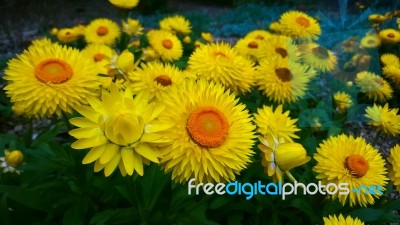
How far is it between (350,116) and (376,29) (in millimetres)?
491

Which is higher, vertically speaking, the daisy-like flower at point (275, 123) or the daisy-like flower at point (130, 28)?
the daisy-like flower at point (130, 28)

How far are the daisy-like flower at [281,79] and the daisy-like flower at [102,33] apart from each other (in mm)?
1343

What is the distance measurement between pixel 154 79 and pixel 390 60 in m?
1.17

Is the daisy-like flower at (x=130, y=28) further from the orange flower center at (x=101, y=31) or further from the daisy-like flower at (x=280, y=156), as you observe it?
the daisy-like flower at (x=280, y=156)

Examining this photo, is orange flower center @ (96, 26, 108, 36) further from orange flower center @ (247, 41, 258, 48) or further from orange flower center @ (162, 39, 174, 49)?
orange flower center @ (247, 41, 258, 48)

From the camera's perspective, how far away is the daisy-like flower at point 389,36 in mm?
2055

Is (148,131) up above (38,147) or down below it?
Result: below

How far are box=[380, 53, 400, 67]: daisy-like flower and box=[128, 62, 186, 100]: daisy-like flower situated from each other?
3.35 feet

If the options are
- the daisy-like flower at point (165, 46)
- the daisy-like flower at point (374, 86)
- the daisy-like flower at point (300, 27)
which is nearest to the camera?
the daisy-like flower at point (374, 86)

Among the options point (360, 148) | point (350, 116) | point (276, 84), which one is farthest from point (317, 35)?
point (360, 148)

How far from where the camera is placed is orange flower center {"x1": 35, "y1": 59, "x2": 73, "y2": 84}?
1.26 m

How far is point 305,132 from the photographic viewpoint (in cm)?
192

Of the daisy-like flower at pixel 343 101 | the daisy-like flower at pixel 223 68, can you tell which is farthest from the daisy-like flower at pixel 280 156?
the daisy-like flower at pixel 343 101

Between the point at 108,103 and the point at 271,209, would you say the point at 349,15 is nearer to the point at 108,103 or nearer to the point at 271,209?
the point at 271,209
